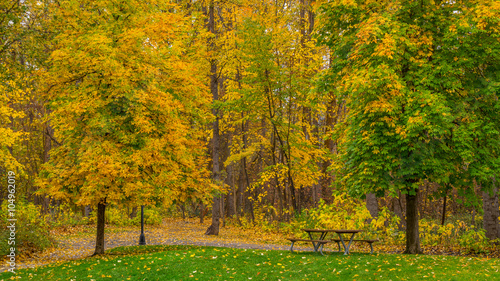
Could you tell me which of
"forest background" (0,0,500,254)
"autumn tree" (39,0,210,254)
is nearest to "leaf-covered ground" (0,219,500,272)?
"forest background" (0,0,500,254)

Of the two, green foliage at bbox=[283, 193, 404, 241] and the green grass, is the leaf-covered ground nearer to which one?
green foliage at bbox=[283, 193, 404, 241]

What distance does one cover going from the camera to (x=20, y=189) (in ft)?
90.3

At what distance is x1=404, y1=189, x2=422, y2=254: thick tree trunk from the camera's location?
10969 millimetres

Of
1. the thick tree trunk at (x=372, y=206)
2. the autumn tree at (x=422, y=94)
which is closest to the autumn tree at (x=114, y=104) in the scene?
the autumn tree at (x=422, y=94)

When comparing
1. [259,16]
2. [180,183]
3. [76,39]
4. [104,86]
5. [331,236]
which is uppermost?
[259,16]

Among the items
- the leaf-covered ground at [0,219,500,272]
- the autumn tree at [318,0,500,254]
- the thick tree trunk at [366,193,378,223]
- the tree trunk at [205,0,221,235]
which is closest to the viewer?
the autumn tree at [318,0,500,254]

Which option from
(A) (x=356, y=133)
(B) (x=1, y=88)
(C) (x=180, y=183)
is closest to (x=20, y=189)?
(B) (x=1, y=88)

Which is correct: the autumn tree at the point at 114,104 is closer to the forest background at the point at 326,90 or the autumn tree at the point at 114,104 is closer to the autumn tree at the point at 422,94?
the forest background at the point at 326,90

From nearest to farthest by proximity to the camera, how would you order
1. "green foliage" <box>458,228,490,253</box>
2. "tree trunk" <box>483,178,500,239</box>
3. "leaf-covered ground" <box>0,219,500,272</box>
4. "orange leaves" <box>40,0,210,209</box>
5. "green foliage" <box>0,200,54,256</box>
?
"orange leaves" <box>40,0,210,209</box>, "green foliage" <box>458,228,490,253</box>, "leaf-covered ground" <box>0,219,500,272</box>, "green foliage" <box>0,200,54,256</box>, "tree trunk" <box>483,178,500,239</box>

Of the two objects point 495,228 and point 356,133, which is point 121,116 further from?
point 495,228

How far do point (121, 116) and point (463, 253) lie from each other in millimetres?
11252

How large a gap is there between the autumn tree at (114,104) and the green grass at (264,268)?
1720 millimetres

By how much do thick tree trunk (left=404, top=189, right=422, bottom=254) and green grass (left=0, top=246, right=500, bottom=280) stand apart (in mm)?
1413

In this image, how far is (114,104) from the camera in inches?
412
